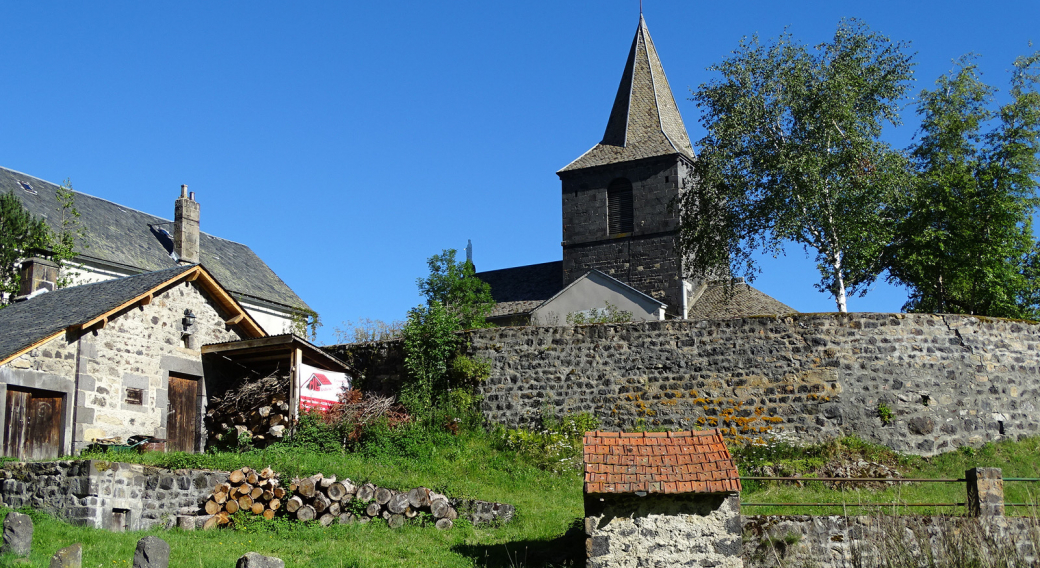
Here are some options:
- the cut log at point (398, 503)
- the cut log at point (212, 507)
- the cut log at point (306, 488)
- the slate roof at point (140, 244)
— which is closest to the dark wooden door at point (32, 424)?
the cut log at point (212, 507)

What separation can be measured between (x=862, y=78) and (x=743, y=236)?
4733 mm

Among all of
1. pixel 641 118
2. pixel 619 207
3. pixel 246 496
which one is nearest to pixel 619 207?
pixel 619 207

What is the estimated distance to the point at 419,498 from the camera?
1381 cm

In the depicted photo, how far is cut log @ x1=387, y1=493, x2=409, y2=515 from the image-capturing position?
1377 cm

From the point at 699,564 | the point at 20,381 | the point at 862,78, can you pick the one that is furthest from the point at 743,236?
the point at 20,381

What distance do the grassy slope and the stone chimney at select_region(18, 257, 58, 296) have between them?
8.14 metres

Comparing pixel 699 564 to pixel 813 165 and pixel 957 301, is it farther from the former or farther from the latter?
pixel 957 301

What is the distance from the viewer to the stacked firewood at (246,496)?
13680 mm

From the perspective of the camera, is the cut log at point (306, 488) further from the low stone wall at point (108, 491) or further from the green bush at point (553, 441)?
the green bush at point (553, 441)

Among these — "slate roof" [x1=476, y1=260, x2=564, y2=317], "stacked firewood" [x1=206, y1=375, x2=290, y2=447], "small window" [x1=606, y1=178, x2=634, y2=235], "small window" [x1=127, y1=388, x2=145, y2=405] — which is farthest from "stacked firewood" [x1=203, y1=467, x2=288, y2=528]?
"small window" [x1=606, y1=178, x2=634, y2=235]

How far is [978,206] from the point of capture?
936 inches

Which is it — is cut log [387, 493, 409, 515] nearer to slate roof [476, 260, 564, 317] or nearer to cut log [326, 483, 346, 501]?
cut log [326, 483, 346, 501]

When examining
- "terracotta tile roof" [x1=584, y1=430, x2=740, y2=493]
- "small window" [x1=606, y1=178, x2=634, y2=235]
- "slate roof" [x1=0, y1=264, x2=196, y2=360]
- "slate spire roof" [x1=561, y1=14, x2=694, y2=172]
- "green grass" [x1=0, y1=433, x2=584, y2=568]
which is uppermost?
"slate spire roof" [x1=561, y1=14, x2=694, y2=172]

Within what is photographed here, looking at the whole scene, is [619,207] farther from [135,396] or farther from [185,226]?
[135,396]
